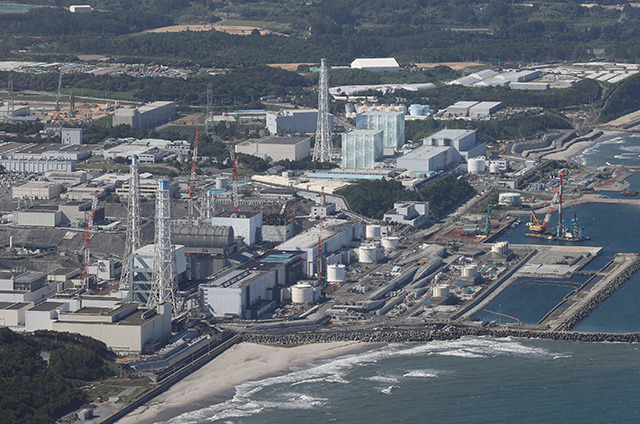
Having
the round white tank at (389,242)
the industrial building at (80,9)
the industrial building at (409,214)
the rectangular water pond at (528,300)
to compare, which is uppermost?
the industrial building at (80,9)

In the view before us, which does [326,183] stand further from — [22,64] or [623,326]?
[22,64]

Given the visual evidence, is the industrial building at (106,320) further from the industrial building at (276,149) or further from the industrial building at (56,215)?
the industrial building at (276,149)

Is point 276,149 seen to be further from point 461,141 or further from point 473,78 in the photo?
point 473,78

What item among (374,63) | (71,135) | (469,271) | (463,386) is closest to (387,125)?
(71,135)

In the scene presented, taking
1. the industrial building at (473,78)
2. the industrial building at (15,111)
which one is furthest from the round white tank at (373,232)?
the industrial building at (473,78)

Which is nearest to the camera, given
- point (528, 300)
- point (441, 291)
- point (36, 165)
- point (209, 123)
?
point (441, 291)

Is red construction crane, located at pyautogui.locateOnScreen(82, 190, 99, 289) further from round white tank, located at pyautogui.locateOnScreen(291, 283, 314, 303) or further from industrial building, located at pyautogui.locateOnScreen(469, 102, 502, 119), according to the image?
industrial building, located at pyautogui.locateOnScreen(469, 102, 502, 119)
